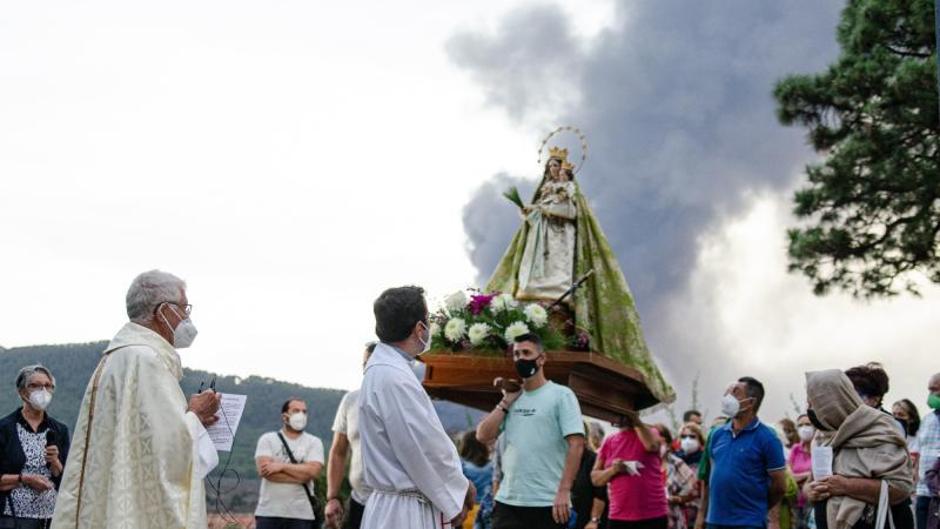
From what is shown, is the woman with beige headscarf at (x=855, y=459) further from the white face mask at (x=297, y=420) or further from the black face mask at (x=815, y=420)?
the white face mask at (x=297, y=420)

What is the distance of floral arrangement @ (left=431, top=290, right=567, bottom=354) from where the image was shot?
9758 mm

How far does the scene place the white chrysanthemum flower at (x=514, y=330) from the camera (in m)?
9.59

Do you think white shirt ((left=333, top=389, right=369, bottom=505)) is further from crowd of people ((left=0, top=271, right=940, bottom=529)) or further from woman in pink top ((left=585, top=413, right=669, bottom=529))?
woman in pink top ((left=585, top=413, right=669, bottom=529))

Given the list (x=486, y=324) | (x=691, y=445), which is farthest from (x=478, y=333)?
(x=691, y=445)

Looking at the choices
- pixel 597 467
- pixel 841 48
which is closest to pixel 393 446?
pixel 597 467

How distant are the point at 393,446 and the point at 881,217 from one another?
15.8m

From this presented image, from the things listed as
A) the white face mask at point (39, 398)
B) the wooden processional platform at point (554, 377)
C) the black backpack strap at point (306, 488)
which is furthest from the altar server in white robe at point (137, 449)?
the black backpack strap at point (306, 488)

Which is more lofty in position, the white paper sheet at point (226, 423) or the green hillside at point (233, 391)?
the green hillside at point (233, 391)

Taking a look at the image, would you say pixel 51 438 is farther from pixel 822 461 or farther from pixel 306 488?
pixel 822 461

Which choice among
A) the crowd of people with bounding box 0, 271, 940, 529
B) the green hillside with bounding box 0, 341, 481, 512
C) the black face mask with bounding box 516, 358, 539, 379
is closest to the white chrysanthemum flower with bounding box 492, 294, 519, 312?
the crowd of people with bounding box 0, 271, 940, 529

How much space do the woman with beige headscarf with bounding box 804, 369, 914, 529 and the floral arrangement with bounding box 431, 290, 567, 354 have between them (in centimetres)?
281

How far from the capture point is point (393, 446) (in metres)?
6.19

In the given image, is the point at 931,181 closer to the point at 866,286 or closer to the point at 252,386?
the point at 866,286

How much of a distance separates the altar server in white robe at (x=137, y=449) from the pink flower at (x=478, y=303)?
3.96m
